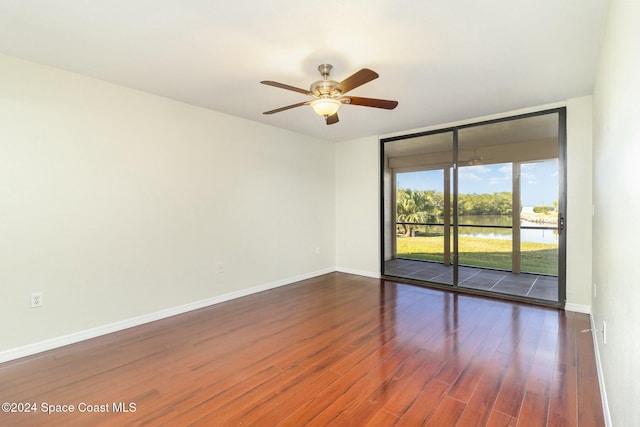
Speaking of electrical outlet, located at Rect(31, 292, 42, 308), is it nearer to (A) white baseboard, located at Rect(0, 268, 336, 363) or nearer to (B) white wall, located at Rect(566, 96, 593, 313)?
(A) white baseboard, located at Rect(0, 268, 336, 363)

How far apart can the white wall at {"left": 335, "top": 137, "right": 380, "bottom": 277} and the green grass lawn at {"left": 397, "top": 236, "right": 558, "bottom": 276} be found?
3.00 feet

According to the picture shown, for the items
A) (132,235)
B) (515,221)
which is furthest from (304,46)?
(515,221)

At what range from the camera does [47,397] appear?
1999mm

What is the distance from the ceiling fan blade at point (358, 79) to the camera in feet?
6.92

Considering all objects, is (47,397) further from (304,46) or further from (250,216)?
(304,46)

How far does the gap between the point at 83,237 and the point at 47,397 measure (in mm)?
1378

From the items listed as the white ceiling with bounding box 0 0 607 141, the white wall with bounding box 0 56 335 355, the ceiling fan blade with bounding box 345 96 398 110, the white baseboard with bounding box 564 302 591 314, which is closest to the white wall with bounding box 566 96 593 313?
the white baseboard with bounding box 564 302 591 314

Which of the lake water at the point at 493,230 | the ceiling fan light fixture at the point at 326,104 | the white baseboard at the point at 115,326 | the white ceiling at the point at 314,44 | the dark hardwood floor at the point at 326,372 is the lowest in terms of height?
the dark hardwood floor at the point at 326,372

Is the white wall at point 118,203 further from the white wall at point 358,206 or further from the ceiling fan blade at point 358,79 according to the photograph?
the ceiling fan blade at point 358,79

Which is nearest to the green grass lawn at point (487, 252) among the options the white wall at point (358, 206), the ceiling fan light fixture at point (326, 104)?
the white wall at point (358, 206)

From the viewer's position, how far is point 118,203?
3.07m

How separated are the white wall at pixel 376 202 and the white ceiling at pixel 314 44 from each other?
53 centimetres

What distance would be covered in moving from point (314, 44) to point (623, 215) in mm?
2133

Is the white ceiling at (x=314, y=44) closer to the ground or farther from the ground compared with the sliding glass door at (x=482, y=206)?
farther from the ground
